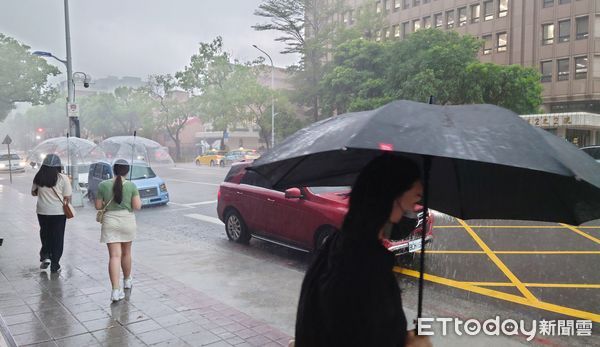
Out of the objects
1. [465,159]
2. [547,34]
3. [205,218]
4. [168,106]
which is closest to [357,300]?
[465,159]

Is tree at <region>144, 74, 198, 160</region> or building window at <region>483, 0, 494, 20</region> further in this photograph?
tree at <region>144, 74, 198, 160</region>

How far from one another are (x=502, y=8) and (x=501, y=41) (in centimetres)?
281

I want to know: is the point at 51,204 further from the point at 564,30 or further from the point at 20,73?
the point at 564,30

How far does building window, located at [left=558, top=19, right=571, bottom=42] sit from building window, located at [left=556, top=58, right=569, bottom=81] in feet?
5.25

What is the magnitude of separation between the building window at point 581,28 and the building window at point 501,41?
5.76 metres

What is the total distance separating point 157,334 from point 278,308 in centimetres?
143

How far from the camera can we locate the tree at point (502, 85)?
2640cm

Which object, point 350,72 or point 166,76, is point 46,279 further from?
point 166,76

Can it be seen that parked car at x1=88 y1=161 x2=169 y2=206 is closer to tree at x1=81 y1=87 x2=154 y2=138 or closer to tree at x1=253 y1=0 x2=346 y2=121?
tree at x1=253 y1=0 x2=346 y2=121

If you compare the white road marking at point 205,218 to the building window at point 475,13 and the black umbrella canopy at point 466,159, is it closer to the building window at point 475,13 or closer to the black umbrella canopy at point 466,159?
the black umbrella canopy at point 466,159

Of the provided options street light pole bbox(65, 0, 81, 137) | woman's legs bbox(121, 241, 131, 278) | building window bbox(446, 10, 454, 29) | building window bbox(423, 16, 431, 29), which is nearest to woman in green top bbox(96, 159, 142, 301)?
woman's legs bbox(121, 241, 131, 278)

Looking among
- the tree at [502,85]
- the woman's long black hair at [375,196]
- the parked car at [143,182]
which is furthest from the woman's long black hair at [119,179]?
the tree at [502,85]

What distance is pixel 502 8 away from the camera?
4106 centimetres

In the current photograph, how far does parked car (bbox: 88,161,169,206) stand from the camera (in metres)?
15.0
